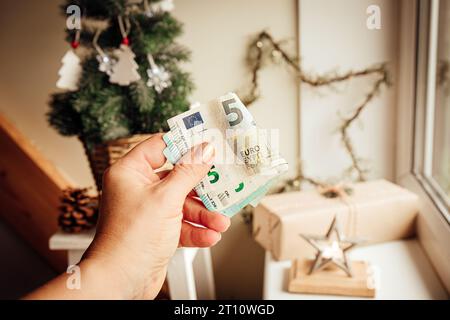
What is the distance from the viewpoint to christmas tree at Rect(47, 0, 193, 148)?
3.15 feet

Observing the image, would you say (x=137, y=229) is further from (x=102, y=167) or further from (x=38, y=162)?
(x=38, y=162)

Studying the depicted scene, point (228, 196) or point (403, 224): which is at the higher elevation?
point (228, 196)

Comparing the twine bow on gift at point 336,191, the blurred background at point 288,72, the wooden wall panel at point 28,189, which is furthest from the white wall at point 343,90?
the wooden wall panel at point 28,189

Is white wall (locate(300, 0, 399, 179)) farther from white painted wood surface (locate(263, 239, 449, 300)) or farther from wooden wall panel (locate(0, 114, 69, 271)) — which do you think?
wooden wall panel (locate(0, 114, 69, 271))

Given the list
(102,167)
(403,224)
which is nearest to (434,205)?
(403,224)

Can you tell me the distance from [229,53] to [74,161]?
61 cm

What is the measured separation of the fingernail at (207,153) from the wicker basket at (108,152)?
1.32ft

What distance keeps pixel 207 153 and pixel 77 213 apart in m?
0.56

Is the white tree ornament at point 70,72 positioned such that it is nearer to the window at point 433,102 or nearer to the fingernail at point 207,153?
the fingernail at point 207,153

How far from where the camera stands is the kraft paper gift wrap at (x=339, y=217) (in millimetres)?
1021

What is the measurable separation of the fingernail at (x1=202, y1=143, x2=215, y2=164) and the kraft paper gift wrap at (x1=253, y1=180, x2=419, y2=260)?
A: 438 millimetres

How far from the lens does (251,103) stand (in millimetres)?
1221

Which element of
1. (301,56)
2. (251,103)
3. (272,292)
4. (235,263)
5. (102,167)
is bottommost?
(235,263)

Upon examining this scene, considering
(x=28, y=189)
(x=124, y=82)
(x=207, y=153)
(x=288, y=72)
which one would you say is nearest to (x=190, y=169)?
(x=207, y=153)
